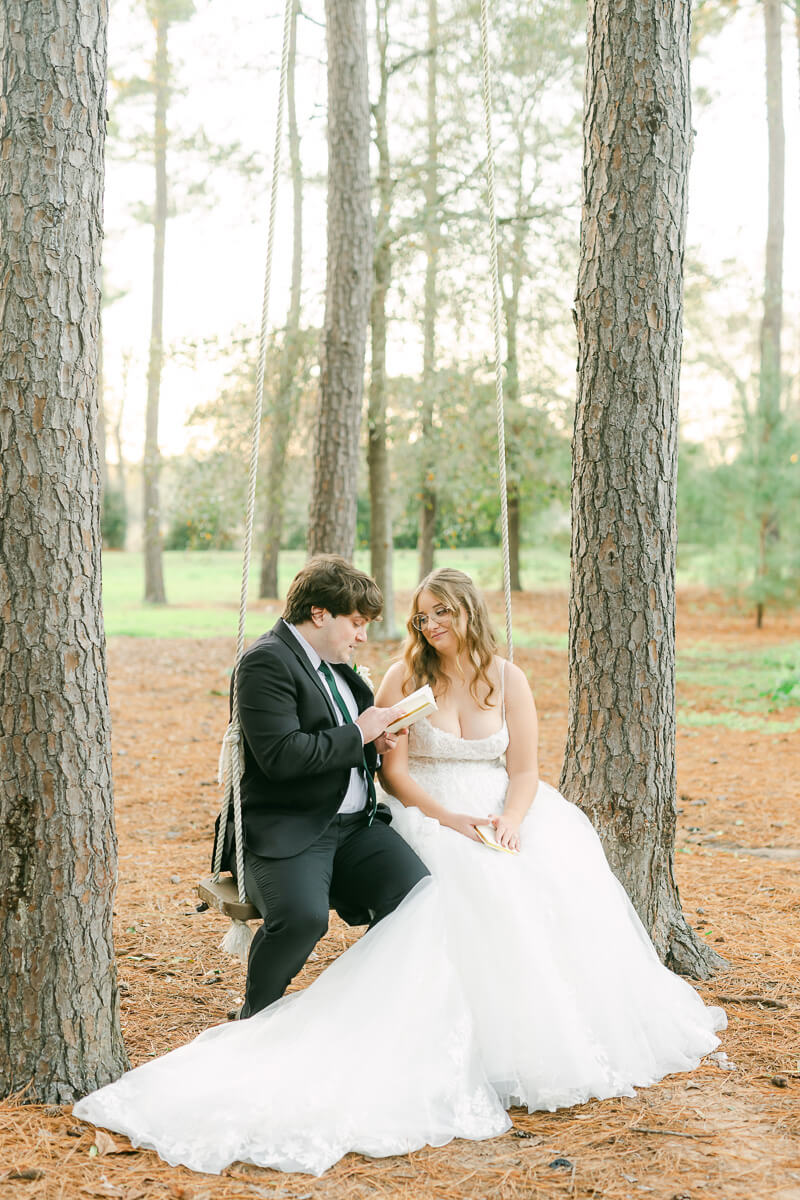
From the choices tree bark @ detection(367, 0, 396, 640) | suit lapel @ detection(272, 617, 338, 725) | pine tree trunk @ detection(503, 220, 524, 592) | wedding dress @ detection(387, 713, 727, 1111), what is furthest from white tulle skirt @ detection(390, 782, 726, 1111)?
pine tree trunk @ detection(503, 220, 524, 592)

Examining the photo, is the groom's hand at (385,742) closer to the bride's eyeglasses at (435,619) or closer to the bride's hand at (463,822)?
the bride's hand at (463,822)

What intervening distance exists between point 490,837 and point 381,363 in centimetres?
912

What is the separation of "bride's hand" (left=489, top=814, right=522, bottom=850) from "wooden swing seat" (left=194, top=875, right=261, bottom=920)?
726mm

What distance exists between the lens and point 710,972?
3.62 meters

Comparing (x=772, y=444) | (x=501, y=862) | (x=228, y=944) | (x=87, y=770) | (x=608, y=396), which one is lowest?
(x=228, y=944)

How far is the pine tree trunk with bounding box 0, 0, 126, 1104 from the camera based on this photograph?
2.56 meters

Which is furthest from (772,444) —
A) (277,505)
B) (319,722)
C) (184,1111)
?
(184,1111)

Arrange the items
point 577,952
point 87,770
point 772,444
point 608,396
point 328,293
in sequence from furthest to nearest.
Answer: point 772,444 → point 328,293 → point 608,396 → point 577,952 → point 87,770

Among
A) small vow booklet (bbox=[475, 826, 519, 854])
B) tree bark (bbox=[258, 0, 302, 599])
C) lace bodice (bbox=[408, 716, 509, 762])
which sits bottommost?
small vow booklet (bbox=[475, 826, 519, 854])

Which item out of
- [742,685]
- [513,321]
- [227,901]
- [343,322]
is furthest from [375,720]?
[513,321]

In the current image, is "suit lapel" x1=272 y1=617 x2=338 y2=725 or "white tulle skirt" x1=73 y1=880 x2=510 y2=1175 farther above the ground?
"suit lapel" x1=272 y1=617 x2=338 y2=725

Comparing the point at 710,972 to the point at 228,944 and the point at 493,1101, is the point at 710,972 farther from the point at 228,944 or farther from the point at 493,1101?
the point at 228,944

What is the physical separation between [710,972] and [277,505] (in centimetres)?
918

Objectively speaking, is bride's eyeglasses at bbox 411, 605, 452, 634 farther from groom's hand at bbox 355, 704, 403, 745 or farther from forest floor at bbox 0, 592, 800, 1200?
forest floor at bbox 0, 592, 800, 1200
